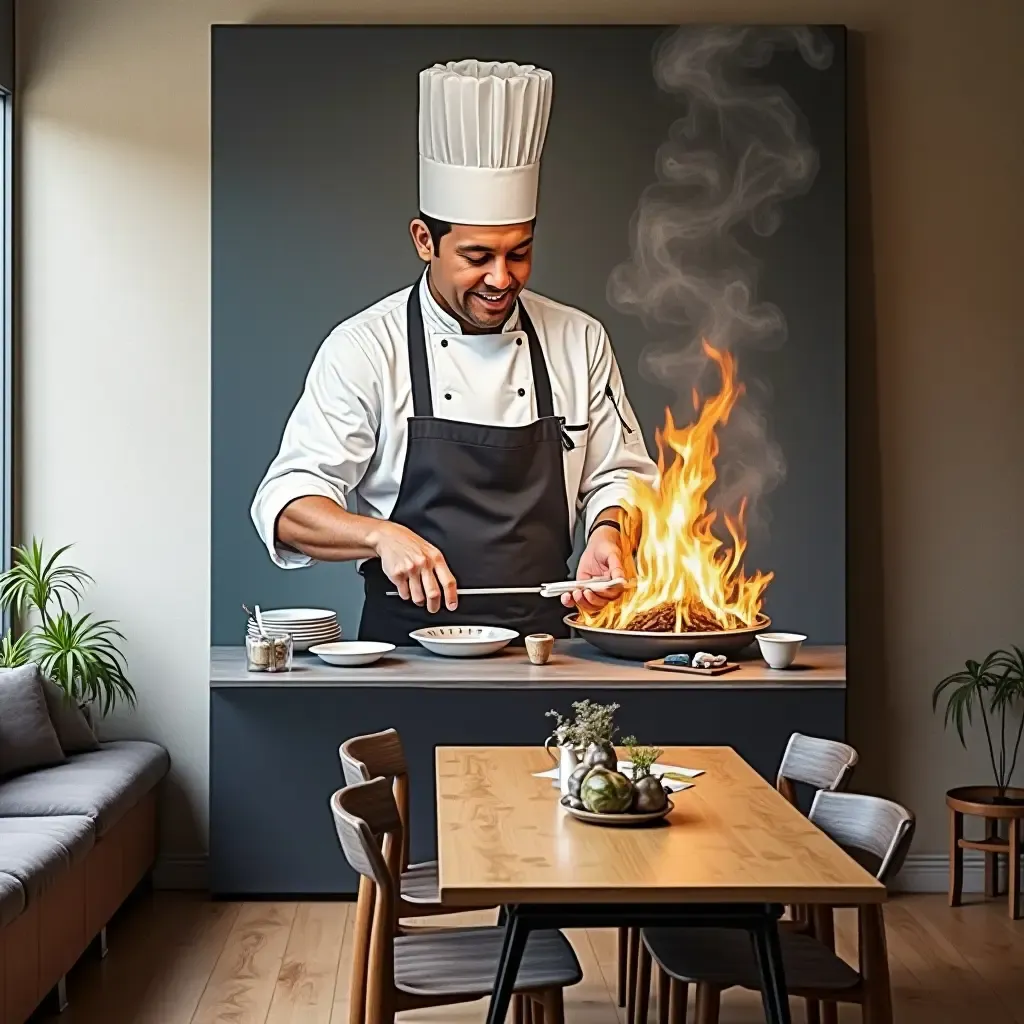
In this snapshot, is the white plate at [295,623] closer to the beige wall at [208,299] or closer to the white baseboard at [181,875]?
the beige wall at [208,299]

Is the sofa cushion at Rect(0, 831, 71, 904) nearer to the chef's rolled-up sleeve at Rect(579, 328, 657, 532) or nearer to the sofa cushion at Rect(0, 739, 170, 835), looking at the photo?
the sofa cushion at Rect(0, 739, 170, 835)

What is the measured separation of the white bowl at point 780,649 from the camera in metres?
5.14

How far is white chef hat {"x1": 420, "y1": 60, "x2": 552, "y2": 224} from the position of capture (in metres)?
5.27

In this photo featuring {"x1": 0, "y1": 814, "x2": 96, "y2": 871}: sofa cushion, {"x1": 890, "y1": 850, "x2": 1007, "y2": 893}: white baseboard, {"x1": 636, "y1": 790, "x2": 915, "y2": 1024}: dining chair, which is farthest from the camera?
{"x1": 890, "y1": 850, "x2": 1007, "y2": 893}: white baseboard

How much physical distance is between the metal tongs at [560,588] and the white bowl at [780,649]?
0.52m

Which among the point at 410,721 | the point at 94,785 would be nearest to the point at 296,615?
the point at 410,721

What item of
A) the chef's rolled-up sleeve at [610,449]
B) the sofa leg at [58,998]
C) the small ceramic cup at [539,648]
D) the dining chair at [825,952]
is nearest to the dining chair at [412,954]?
the dining chair at [825,952]

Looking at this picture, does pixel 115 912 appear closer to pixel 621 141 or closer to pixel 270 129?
pixel 270 129

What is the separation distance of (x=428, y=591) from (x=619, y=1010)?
1.67 m

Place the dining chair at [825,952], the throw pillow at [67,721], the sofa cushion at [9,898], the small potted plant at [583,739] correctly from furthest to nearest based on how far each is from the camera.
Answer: the throw pillow at [67,721] → the sofa cushion at [9,898] → the small potted plant at [583,739] → the dining chair at [825,952]

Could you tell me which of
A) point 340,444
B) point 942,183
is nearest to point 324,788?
point 340,444

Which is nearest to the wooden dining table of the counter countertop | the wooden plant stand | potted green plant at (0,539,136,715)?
the counter countertop

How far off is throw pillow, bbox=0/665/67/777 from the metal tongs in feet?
4.05

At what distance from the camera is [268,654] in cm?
513
